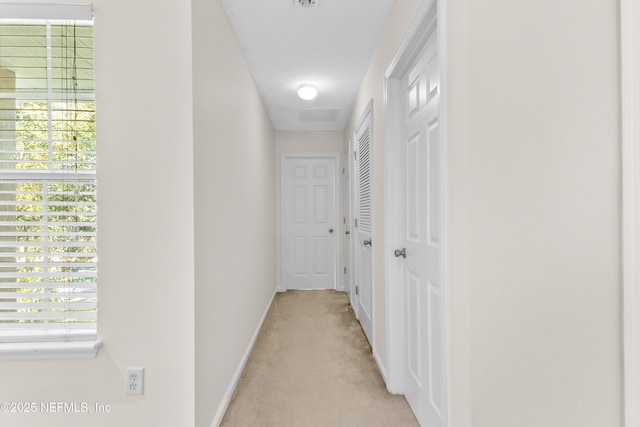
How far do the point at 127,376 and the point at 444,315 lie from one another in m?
1.44

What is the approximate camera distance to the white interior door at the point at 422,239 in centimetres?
147

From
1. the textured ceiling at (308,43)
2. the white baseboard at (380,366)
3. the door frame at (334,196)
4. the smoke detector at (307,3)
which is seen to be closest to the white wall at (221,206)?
the textured ceiling at (308,43)

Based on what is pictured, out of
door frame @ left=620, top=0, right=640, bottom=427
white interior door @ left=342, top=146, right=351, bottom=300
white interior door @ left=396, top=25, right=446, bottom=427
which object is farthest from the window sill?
white interior door @ left=342, top=146, right=351, bottom=300

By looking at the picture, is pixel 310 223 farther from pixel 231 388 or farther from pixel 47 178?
pixel 47 178

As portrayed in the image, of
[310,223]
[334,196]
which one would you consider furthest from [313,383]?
[334,196]

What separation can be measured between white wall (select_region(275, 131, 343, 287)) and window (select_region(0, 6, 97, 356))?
3212mm

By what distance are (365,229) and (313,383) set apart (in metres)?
1.47

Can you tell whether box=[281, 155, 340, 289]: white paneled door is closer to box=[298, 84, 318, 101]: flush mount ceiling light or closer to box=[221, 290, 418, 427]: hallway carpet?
box=[221, 290, 418, 427]: hallway carpet

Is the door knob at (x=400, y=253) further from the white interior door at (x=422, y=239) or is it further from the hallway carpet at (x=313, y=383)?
the hallway carpet at (x=313, y=383)

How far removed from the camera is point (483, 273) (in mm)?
987

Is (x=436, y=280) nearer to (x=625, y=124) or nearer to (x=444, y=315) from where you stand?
(x=444, y=315)

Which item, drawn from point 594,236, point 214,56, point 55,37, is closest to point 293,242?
point 214,56

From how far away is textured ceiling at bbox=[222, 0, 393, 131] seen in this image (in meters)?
2.01

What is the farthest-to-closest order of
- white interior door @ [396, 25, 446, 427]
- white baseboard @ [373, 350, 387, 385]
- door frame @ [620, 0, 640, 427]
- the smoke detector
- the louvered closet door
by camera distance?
the louvered closet door < white baseboard @ [373, 350, 387, 385] < the smoke detector < white interior door @ [396, 25, 446, 427] < door frame @ [620, 0, 640, 427]
